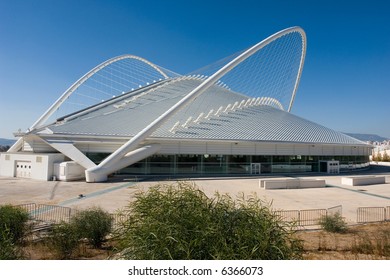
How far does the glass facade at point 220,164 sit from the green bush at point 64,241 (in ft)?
77.2

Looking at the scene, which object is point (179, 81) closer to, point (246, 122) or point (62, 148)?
point (246, 122)

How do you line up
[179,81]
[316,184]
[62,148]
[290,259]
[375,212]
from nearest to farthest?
[290,259] < [375,212] < [316,184] < [62,148] < [179,81]

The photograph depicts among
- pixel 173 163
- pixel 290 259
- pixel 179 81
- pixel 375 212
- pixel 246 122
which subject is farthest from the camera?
pixel 179 81

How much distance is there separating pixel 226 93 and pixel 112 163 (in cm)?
2934

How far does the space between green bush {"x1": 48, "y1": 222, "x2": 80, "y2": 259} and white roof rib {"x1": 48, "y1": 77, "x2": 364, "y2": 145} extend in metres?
23.2

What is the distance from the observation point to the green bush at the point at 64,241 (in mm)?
9430

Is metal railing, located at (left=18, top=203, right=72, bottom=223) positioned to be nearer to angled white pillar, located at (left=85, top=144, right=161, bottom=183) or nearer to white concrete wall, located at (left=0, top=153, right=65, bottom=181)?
angled white pillar, located at (left=85, top=144, right=161, bottom=183)

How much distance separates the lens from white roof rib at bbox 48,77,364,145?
3448 cm

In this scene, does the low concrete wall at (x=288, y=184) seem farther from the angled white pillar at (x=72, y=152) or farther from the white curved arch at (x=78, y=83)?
the white curved arch at (x=78, y=83)

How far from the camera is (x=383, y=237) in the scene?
11.3m

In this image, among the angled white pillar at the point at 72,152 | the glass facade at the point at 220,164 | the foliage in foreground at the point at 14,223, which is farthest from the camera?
the glass facade at the point at 220,164

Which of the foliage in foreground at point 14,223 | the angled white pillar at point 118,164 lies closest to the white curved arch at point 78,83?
the angled white pillar at point 118,164

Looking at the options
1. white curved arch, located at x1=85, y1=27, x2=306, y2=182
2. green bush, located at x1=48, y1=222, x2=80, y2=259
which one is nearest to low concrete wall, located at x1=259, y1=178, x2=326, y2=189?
white curved arch, located at x1=85, y1=27, x2=306, y2=182
